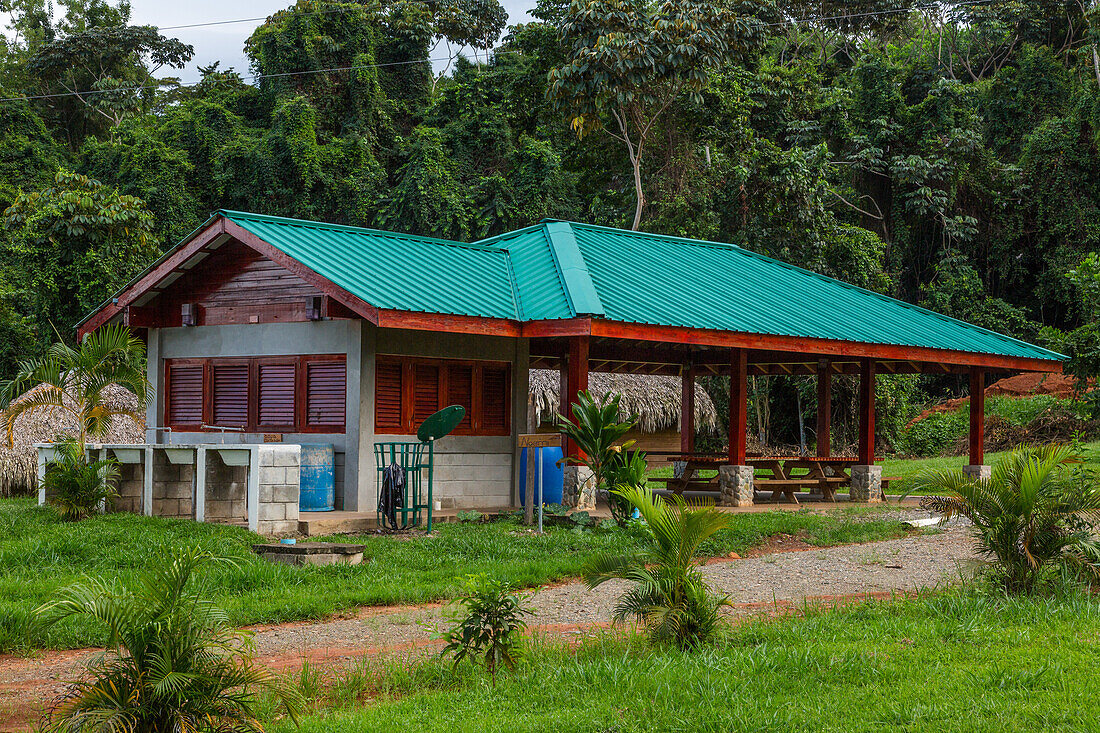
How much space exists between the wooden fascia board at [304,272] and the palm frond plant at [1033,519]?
7.43 m

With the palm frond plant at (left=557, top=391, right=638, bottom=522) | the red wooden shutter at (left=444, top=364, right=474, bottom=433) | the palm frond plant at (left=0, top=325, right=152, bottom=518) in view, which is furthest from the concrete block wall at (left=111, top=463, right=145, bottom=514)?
the palm frond plant at (left=557, top=391, right=638, bottom=522)

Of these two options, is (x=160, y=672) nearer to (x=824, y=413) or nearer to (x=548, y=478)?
(x=548, y=478)

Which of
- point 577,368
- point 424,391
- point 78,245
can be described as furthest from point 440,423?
point 78,245

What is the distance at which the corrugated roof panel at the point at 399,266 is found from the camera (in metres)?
14.2

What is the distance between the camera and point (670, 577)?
288 inches

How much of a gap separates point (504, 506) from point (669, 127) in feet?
63.6

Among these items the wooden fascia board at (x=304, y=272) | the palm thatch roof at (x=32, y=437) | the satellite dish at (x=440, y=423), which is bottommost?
the palm thatch roof at (x=32, y=437)

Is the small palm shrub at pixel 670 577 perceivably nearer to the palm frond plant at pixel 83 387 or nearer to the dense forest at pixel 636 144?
the palm frond plant at pixel 83 387

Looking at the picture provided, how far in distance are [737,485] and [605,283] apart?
4021 millimetres

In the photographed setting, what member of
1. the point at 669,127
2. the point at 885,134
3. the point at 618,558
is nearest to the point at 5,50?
the point at 669,127

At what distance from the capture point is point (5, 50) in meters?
46.8

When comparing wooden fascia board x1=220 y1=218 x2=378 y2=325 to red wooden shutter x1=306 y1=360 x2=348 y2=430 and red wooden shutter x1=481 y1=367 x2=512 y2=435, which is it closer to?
A: red wooden shutter x1=306 y1=360 x2=348 y2=430

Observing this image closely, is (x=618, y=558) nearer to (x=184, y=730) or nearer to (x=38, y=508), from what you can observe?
(x=184, y=730)

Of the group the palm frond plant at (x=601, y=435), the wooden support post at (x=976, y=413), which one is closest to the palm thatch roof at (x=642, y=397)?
the wooden support post at (x=976, y=413)
